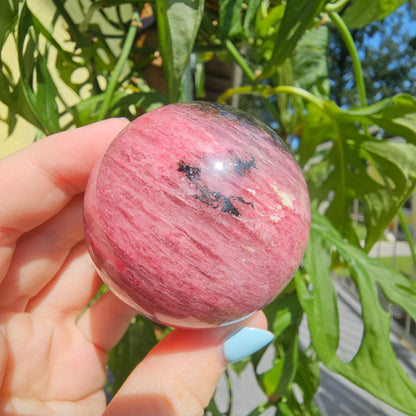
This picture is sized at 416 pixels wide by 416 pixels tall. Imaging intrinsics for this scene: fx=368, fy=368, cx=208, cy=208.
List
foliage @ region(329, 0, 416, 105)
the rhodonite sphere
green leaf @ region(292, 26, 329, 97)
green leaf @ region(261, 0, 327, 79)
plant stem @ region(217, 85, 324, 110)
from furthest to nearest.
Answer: foliage @ region(329, 0, 416, 105), green leaf @ region(292, 26, 329, 97), plant stem @ region(217, 85, 324, 110), green leaf @ region(261, 0, 327, 79), the rhodonite sphere

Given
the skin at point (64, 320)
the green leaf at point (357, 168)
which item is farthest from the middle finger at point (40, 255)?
the green leaf at point (357, 168)

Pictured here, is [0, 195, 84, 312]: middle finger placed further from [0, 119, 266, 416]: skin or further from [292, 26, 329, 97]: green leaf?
[292, 26, 329, 97]: green leaf

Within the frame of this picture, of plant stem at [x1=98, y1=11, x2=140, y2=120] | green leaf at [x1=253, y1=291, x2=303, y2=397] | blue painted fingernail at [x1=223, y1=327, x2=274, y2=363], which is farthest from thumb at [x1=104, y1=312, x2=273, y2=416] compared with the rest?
plant stem at [x1=98, y1=11, x2=140, y2=120]

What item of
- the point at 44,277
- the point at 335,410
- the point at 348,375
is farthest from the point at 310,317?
the point at 335,410

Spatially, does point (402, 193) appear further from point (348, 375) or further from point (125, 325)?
point (125, 325)

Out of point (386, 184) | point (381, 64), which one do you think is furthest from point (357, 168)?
point (381, 64)

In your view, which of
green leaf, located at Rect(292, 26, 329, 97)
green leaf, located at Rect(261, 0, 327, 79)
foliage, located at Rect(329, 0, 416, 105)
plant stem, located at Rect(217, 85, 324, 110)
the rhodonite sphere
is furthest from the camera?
foliage, located at Rect(329, 0, 416, 105)

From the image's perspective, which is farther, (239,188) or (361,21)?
(361,21)

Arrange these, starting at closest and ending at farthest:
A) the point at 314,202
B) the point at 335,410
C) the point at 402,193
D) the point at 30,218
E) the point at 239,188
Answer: the point at 239,188
the point at 30,218
the point at 402,193
the point at 314,202
the point at 335,410
